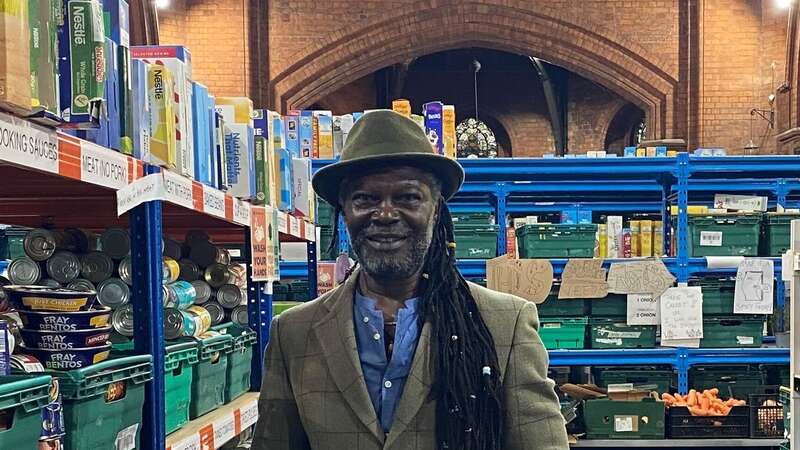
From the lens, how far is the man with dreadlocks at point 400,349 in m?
1.40

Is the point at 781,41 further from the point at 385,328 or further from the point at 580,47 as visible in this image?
the point at 385,328

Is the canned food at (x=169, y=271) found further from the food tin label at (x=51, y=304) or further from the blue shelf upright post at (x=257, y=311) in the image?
the food tin label at (x=51, y=304)

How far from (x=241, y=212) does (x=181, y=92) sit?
0.56 m

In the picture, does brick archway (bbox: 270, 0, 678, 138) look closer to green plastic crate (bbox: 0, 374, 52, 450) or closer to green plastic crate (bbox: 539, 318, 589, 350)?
green plastic crate (bbox: 539, 318, 589, 350)

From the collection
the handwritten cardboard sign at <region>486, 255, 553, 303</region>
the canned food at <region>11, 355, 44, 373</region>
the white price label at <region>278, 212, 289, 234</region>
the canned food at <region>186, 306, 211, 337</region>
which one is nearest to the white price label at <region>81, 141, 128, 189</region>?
the canned food at <region>11, 355, 44, 373</region>

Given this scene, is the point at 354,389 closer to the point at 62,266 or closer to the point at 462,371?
the point at 462,371

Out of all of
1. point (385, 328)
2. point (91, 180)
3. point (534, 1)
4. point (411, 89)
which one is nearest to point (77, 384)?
point (91, 180)

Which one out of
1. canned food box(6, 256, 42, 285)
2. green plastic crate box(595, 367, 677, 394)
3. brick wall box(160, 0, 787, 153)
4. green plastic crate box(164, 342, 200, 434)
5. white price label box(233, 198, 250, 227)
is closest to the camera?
canned food box(6, 256, 42, 285)

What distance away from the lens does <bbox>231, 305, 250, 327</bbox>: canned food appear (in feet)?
9.62

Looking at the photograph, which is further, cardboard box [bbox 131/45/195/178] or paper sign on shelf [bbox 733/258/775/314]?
Result: paper sign on shelf [bbox 733/258/775/314]

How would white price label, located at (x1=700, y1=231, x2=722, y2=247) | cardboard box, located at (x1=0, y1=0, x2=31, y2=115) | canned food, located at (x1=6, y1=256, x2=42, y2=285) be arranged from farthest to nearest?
white price label, located at (x1=700, y1=231, x2=722, y2=247) < canned food, located at (x1=6, y1=256, x2=42, y2=285) < cardboard box, located at (x1=0, y1=0, x2=31, y2=115)

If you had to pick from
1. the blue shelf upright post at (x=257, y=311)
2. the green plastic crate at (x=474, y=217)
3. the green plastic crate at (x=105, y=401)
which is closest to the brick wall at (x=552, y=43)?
the green plastic crate at (x=474, y=217)

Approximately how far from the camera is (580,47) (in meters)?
11.0

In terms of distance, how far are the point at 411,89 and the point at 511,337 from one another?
16.2 m
